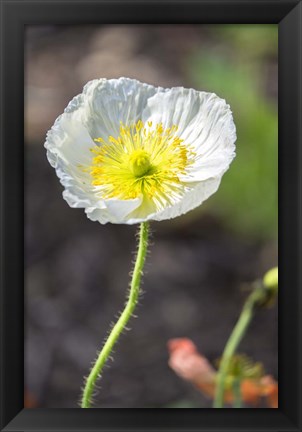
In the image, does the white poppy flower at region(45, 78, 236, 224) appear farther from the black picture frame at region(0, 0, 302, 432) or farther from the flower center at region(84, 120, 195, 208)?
the black picture frame at region(0, 0, 302, 432)

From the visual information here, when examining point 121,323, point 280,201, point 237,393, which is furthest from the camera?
point 237,393

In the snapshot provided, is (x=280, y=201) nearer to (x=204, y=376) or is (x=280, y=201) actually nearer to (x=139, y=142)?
(x=139, y=142)

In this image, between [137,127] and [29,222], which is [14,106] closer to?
[137,127]

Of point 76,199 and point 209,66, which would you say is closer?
point 76,199

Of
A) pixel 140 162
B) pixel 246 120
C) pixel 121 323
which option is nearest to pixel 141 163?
pixel 140 162

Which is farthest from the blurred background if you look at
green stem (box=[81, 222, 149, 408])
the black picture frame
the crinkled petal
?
green stem (box=[81, 222, 149, 408])

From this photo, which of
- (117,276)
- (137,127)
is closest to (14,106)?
(137,127)
